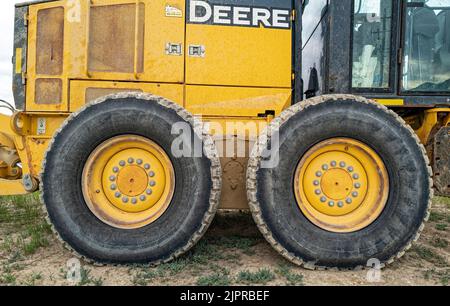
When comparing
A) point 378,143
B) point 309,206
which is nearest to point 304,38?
point 378,143

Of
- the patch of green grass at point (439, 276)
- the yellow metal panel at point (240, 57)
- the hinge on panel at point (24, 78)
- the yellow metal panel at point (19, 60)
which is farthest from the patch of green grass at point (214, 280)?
the yellow metal panel at point (19, 60)

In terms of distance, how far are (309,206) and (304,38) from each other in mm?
2353

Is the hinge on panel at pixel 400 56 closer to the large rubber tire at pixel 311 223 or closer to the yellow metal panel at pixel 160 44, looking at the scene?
the large rubber tire at pixel 311 223

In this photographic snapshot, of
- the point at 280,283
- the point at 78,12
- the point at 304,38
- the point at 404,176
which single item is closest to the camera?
the point at 280,283

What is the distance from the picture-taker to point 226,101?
356 centimetres

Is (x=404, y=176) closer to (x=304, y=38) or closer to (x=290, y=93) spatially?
(x=290, y=93)

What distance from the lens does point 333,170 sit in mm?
2988

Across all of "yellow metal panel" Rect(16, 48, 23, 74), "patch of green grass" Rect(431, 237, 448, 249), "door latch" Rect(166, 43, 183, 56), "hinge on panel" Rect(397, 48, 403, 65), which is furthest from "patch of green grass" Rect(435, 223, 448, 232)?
"yellow metal panel" Rect(16, 48, 23, 74)

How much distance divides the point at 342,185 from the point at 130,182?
1.75 m

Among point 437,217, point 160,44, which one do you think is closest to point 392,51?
point 160,44

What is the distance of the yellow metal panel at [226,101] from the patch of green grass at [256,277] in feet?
4.97

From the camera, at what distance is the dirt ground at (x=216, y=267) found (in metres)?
2.68

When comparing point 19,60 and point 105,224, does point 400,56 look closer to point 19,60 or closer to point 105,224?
point 105,224

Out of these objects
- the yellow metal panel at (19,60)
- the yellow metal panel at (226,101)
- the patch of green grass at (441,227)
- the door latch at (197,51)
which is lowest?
the patch of green grass at (441,227)
